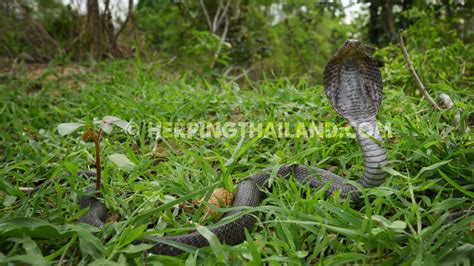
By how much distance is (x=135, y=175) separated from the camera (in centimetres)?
255

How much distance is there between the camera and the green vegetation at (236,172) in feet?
5.38

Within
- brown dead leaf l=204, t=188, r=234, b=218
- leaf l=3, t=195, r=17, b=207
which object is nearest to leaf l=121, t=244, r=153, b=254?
brown dead leaf l=204, t=188, r=234, b=218

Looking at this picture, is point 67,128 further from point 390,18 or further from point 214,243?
point 390,18

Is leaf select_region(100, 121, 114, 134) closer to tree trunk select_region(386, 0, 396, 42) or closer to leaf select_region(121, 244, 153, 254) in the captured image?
leaf select_region(121, 244, 153, 254)

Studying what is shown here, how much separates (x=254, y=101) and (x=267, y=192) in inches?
68.8

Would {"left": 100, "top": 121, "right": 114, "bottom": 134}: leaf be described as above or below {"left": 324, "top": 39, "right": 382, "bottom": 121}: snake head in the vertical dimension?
below

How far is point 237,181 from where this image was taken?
2562 millimetres

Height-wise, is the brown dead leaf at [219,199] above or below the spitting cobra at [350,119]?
below

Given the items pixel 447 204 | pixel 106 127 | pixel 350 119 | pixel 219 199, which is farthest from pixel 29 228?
pixel 447 204

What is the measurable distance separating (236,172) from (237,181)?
0.12m

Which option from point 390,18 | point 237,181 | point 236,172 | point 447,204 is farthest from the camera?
point 390,18

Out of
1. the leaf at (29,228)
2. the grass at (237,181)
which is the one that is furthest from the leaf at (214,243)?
the leaf at (29,228)

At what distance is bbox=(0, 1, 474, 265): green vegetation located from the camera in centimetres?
164

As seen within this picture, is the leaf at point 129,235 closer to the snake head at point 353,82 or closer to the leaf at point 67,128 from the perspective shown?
the leaf at point 67,128
